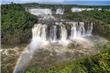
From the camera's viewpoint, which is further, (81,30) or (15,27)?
(81,30)

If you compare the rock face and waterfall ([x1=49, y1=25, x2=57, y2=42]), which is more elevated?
waterfall ([x1=49, y1=25, x2=57, y2=42])

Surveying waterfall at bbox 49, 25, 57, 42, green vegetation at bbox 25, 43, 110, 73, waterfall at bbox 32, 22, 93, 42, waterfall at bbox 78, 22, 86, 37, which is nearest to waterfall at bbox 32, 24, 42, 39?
waterfall at bbox 32, 22, 93, 42

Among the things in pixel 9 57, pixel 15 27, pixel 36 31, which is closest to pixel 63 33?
pixel 36 31

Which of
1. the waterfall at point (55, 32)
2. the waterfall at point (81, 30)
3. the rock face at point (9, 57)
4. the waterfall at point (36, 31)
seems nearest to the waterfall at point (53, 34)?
the waterfall at point (55, 32)

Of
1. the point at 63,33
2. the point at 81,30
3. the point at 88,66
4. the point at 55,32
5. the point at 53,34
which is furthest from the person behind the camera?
the point at 81,30

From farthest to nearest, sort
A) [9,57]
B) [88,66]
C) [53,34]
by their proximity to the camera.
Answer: [53,34]
[9,57]
[88,66]

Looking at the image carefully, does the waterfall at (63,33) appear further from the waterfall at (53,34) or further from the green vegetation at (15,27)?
the green vegetation at (15,27)

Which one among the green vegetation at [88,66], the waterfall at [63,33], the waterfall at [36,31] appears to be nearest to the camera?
the green vegetation at [88,66]

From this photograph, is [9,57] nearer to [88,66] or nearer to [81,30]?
[81,30]

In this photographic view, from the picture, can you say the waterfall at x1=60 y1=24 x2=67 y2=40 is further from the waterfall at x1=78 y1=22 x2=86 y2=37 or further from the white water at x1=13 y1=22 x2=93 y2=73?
the waterfall at x1=78 y1=22 x2=86 y2=37
